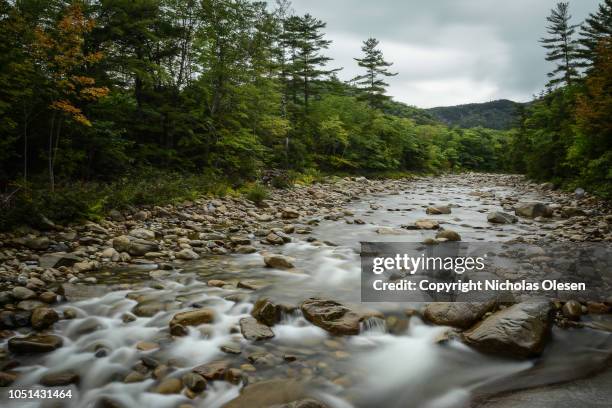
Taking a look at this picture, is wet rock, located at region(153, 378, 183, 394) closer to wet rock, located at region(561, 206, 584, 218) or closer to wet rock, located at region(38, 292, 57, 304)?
wet rock, located at region(38, 292, 57, 304)

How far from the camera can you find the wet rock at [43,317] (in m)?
3.95

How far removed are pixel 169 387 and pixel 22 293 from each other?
2.94 m

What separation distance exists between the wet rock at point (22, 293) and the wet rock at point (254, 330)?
284 cm

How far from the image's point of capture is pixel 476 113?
458 ft

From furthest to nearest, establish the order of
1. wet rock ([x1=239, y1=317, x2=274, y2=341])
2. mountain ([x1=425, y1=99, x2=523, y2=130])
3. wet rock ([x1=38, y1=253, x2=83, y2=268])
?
mountain ([x1=425, y1=99, x2=523, y2=130]) < wet rock ([x1=38, y1=253, x2=83, y2=268]) < wet rock ([x1=239, y1=317, x2=274, y2=341])

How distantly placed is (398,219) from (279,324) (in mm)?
8192

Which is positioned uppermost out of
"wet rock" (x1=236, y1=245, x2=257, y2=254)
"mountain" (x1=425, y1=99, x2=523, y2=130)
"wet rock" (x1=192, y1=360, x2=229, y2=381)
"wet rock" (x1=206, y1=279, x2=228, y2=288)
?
"mountain" (x1=425, y1=99, x2=523, y2=130)

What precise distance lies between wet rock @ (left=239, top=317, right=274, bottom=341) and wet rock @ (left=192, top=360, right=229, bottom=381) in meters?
0.56

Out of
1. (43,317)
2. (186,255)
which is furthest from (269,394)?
(186,255)

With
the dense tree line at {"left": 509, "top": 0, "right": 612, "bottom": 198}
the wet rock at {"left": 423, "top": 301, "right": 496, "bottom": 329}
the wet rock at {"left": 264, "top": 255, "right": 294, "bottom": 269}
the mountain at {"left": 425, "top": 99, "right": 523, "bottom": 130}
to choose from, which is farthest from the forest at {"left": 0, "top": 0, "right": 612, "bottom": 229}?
the mountain at {"left": 425, "top": 99, "right": 523, "bottom": 130}

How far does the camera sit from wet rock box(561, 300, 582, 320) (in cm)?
397

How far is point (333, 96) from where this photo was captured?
30.0 metres

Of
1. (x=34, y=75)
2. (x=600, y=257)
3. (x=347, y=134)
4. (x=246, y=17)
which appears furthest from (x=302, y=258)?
(x=347, y=134)

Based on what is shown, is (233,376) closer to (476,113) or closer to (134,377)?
(134,377)
